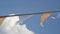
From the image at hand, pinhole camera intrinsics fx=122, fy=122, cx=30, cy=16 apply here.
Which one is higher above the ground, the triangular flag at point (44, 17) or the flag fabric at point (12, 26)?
Result: the triangular flag at point (44, 17)

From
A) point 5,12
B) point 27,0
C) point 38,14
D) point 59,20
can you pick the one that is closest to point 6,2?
point 5,12

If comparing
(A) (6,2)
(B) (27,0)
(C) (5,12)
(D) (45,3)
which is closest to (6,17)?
(C) (5,12)

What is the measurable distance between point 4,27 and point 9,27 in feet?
0.17

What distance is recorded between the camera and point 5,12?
1.27 meters

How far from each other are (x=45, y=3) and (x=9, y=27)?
459 millimetres

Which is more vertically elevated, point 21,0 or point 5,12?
point 21,0

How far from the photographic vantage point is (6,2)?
51.0 inches

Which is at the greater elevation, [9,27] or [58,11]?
[58,11]

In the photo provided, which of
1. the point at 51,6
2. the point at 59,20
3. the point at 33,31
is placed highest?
the point at 51,6

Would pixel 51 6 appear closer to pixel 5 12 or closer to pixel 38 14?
pixel 38 14

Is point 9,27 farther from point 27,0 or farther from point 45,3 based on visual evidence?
point 45,3

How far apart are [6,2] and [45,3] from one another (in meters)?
0.42

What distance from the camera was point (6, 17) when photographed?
4.18 feet

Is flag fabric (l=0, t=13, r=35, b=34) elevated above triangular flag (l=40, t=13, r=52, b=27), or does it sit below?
below
